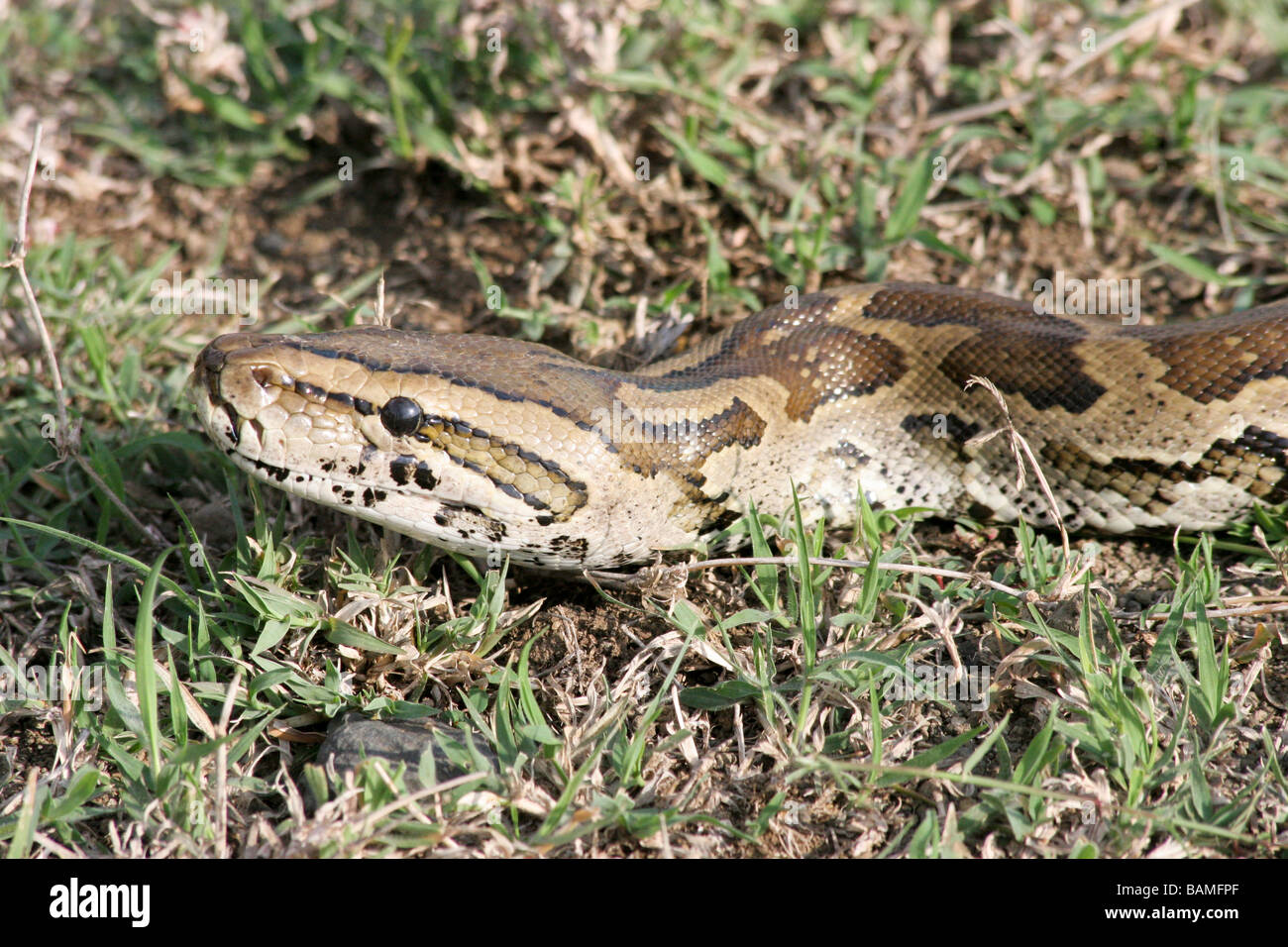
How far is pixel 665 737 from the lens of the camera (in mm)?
3670

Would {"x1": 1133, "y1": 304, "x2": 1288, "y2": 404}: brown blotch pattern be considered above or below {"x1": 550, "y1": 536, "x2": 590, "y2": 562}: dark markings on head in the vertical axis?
above

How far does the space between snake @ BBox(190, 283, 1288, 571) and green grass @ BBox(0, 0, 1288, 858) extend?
223 millimetres

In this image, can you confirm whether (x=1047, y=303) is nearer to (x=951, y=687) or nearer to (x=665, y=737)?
(x=951, y=687)

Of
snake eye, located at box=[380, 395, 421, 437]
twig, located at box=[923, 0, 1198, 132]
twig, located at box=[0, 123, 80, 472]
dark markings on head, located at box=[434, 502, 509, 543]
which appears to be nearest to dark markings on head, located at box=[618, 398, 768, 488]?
dark markings on head, located at box=[434, 502, 509, 543]

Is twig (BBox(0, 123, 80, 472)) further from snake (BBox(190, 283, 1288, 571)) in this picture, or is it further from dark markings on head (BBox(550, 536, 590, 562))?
dark markings on head (BBox(550, 536, 590, 562))

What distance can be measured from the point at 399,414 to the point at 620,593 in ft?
3.57

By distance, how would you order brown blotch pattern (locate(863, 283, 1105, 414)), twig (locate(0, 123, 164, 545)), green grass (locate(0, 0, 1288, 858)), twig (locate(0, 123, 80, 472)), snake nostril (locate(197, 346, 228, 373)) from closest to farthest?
green grass (locate(0, 0, 1288, 858)) → snake nostril (locate(197, 346, 228, 373)) → twig (locate(0, 123, 80, 472)) → twig (locate(0, 123, 164, 545)) → brown blotch pattern (locate(863, 283, 1105, 414))

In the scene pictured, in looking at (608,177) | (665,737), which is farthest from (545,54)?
(665,737)

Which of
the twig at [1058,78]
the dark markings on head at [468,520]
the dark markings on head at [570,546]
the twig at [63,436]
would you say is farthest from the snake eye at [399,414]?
the twig at [1058,78]

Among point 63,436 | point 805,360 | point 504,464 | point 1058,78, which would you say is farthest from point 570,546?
point 1058,78

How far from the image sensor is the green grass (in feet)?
11.3

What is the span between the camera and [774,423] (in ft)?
14.7
